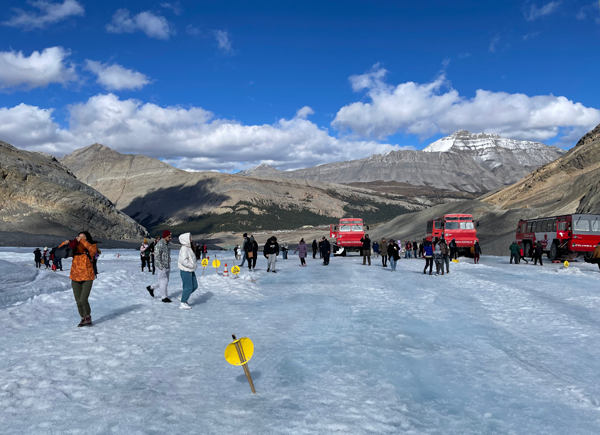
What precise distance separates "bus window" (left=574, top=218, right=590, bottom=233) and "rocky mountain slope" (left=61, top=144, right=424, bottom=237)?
9764 cm

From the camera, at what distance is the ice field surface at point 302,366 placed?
210 inches

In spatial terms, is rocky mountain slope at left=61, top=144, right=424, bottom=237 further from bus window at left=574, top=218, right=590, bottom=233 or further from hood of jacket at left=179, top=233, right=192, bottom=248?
hood of jacket at left=179, top=233, right=192, bottom=248

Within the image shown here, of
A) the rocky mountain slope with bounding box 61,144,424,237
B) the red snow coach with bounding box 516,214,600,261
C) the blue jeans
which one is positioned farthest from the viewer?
the rocky mountain slope with bounding box 61,144,424,237

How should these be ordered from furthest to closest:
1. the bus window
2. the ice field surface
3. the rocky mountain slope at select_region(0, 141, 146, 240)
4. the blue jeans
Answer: the rocky mountain slope at select_region(0, 141, 146, 240), the bus window, the blue jeans, the ice field surface

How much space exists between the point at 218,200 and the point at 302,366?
144 m

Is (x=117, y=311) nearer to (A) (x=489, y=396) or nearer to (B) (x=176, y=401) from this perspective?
(B) (x=176, y=401)

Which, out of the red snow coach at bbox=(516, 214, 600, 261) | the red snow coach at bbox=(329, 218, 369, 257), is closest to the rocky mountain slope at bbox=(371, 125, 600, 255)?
the red snow coach at bbox=(516, 214, 600, 261)

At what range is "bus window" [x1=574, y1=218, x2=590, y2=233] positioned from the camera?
97.5 feet

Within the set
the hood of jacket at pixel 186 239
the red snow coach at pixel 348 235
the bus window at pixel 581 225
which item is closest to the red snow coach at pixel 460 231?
the red snow coach at pixel 348 235

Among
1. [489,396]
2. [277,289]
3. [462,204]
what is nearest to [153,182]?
[462,204]

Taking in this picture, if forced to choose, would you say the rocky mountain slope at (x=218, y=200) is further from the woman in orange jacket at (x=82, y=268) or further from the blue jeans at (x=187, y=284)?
the woman in orange jacket at (x=82, y=268)

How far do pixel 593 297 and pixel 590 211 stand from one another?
39457mm

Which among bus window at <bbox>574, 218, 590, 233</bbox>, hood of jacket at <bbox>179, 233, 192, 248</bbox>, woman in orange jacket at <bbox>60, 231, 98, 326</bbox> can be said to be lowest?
woman in orange jacket at <bbox>60, 231, 98, 326</bbox>

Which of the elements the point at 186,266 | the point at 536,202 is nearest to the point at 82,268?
the point at 186,266
